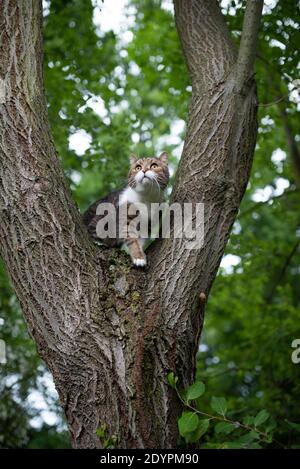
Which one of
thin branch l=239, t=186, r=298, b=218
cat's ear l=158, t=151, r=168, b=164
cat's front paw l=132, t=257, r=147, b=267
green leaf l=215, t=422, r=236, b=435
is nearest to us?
green leaf l=215, t=422, r=236, b=435

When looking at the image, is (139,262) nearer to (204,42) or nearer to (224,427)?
(224,427)

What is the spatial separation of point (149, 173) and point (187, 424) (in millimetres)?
2625

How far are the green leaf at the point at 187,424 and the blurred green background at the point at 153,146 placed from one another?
2098 mm

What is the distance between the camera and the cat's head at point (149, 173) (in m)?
4.96

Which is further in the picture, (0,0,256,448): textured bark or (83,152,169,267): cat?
(83,152,169,267): cat

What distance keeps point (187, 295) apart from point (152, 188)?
1.87 m

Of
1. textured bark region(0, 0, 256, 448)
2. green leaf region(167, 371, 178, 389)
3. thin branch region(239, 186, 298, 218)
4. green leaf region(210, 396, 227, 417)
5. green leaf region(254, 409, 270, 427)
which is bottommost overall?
green leaf region(254, 409, 270, 427)

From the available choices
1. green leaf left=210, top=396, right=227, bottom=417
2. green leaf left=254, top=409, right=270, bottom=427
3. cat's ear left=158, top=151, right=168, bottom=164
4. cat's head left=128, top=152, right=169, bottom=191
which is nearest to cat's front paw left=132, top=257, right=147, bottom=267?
green leaf left=210, top=396, right=227, bottom=417

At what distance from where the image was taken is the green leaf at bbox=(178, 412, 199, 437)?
2887 mm

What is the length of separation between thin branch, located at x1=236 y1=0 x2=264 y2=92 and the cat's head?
1361 mm

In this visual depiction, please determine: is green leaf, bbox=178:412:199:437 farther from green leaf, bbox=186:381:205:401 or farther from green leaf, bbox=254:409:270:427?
green leaf, bbox=254:409:270:427

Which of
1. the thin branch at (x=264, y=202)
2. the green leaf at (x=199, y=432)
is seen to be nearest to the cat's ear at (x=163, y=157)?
the thin branch at (x=264, y=202)

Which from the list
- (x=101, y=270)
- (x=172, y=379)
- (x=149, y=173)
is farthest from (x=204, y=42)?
(x=172, y=379)

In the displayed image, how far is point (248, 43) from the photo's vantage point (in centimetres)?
394
